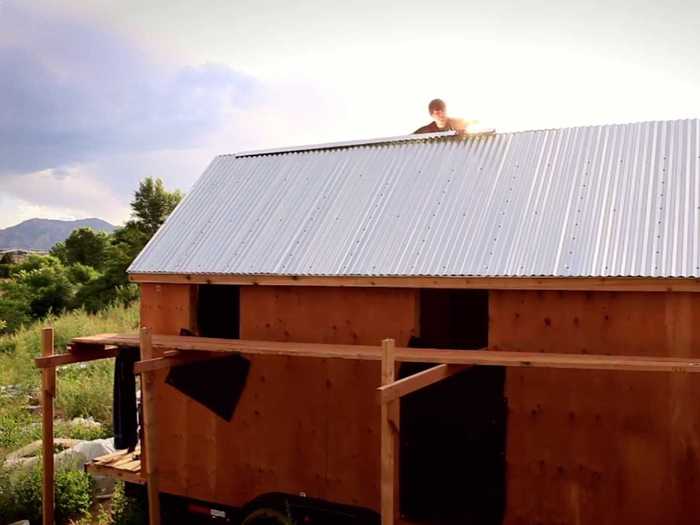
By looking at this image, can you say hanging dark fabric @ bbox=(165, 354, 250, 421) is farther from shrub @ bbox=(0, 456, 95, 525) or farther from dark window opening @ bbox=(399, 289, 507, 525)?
shrub @ bbox=(0, 456, 95, 525)

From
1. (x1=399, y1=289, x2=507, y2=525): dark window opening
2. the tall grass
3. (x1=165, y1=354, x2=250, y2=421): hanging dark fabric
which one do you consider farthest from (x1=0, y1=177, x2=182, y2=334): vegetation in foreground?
(x1=399, y1=289, x2=507, y2=525): dark window opening

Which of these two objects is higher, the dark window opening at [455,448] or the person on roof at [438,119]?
the person on roof at [438,119]

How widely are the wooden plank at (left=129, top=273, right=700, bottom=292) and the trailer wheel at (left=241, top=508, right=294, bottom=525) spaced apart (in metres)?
2.91

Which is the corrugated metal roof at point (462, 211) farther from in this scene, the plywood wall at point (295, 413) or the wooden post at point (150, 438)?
the wooden post at point (150, 438)

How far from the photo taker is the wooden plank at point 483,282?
6.86 metres

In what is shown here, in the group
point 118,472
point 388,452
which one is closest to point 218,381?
point 118,472

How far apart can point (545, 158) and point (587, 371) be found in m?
3.32

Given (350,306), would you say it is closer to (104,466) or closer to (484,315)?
(484,315)

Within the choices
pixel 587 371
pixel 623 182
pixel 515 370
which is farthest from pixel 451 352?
pixel 623 182

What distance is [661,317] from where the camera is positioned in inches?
278

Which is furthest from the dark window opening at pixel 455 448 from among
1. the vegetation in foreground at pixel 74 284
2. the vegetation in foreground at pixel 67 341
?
the vegetation in foreground at pixel 74 284

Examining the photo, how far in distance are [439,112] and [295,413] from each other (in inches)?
255

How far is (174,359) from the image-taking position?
8180 mm

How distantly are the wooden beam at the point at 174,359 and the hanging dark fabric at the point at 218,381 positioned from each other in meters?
0.15
